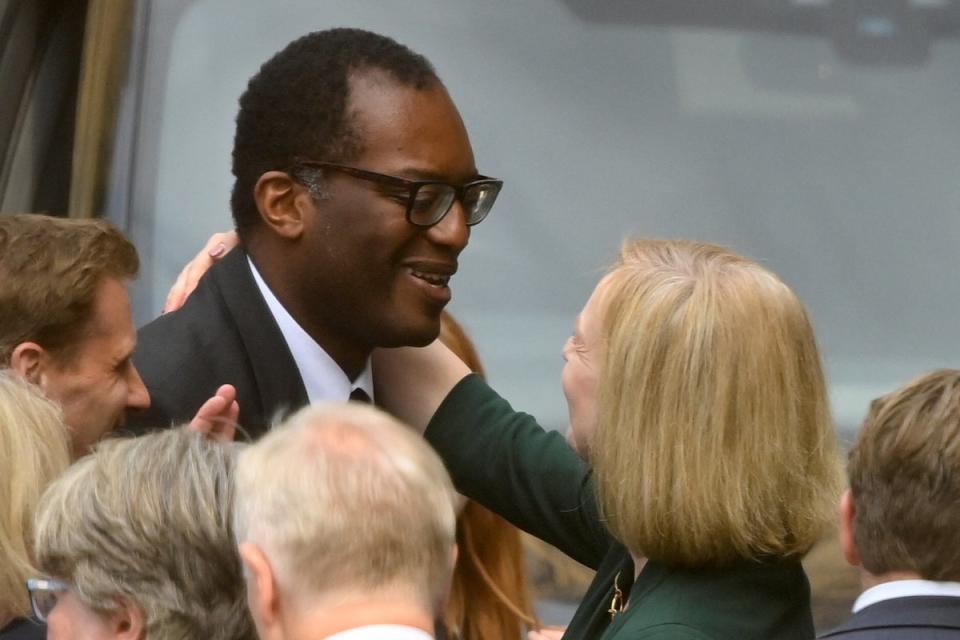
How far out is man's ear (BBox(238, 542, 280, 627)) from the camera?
6.80 ft

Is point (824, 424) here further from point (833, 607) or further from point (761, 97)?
point (761, 97)

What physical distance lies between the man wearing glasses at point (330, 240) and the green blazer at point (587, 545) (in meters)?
0.23

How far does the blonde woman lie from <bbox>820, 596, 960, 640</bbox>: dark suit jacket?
22cm

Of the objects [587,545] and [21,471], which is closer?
[21,471]

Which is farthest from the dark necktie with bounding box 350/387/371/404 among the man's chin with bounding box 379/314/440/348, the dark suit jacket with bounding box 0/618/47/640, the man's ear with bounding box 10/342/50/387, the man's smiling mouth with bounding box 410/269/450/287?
the dark suit jacket with bounding box 0/618/47/640

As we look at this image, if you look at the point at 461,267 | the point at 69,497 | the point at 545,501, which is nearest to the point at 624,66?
the point at 461,267

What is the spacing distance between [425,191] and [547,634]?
66 cm

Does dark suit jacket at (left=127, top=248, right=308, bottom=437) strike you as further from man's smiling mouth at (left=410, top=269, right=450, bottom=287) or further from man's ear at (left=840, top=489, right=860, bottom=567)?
man's ear at (left=840, top=489, right=860, bottom=567)

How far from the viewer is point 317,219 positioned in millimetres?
2893

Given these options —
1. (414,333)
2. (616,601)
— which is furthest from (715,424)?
(414,333)

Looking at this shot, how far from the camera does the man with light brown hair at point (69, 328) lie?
285 cm

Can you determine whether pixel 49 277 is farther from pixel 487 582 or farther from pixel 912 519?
pixel 912 519

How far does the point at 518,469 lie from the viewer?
3.08m

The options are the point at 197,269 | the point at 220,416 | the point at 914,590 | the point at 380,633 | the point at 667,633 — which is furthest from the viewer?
the point at 197,269
